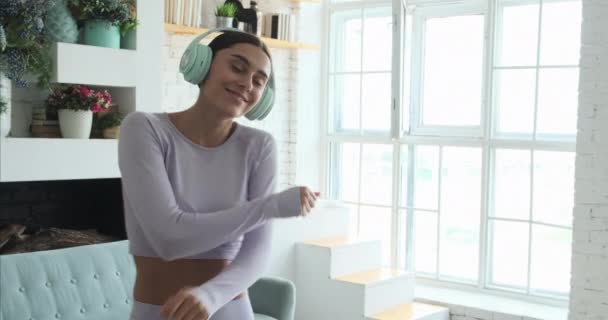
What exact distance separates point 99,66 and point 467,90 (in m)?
2.54

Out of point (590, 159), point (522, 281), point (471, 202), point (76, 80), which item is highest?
point (76, 80)

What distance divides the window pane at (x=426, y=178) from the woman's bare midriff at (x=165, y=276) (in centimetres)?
377

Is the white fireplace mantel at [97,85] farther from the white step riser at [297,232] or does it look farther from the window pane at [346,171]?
the window pane at [346,171]

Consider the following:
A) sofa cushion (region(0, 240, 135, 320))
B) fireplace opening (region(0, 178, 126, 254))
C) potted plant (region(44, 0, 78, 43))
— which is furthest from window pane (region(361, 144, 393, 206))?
potted plant (region(44, 0, 78, 43))

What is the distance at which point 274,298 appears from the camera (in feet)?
12.3

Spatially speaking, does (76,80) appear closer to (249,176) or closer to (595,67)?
(249,176)

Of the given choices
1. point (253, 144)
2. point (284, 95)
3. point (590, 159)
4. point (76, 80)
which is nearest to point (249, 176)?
point (253, 144)

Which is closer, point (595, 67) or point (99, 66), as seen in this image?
point (99, 66)

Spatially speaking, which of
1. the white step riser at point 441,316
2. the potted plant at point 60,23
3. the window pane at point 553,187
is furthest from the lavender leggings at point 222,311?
the window pane at point 553,187

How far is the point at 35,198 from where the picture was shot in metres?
3.62

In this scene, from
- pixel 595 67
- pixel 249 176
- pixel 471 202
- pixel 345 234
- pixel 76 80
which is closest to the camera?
pixel 249 176

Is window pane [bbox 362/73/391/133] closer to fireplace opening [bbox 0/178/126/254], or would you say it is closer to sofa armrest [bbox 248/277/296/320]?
sofa armrest [bbox 248/277/296/320]

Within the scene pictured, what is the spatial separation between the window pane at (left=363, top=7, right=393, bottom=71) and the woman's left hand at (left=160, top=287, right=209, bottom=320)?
4.15 meters

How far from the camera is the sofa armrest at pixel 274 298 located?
12.2ft
